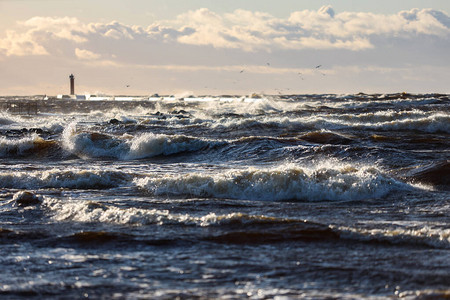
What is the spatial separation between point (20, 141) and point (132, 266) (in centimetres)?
1780

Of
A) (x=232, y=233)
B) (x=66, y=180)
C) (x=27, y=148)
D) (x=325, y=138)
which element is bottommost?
(x=232, y=233)

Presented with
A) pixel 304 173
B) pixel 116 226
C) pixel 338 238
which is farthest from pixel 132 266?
pixel 304 173

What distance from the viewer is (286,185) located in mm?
11945

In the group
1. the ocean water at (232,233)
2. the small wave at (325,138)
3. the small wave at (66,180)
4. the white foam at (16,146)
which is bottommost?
the ocean water at (232,233)

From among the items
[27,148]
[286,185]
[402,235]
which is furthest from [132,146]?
[402,235]

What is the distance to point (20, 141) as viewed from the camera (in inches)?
910

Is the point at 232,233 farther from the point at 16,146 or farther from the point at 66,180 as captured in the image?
the point at 16,146

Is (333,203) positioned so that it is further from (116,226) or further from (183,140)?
(183,140)

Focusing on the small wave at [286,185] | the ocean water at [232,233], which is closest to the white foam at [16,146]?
the ocean water at [232,233]

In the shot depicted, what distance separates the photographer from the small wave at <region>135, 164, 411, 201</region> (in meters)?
11.5

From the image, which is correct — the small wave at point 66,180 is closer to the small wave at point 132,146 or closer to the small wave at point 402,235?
the small wave at point 402,235

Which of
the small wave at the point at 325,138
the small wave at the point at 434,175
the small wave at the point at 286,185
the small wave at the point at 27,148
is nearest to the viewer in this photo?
the small wave at the point at 286,185

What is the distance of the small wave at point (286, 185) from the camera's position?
452 inches

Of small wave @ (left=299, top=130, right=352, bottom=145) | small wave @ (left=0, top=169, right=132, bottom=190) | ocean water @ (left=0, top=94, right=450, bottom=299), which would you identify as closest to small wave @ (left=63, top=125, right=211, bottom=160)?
small wave @ (left=299, top=130, right=352, bottom=145)
